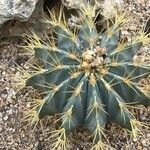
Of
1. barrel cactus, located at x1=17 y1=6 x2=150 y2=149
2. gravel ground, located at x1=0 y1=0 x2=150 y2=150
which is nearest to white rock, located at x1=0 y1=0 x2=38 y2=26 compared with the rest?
barrel cactus, located at x1=17 y1=6 x2=150 y2=149

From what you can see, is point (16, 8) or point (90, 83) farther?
point (16, 8)

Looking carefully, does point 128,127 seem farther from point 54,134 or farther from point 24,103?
point 24,103

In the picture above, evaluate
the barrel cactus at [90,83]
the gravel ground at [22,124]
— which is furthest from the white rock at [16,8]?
the gravel ground at [22,124]

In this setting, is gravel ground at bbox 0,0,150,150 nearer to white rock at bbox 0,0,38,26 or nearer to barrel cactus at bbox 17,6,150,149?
barrel cactus at bbox 17,6,150,149

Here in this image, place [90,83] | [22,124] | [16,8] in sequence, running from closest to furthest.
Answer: [90,83] < [16,8] < [22,124]

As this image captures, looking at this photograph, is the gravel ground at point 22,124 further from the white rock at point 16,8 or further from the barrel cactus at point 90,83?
the white rock at point 16,8

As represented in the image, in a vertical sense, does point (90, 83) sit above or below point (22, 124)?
→ above
